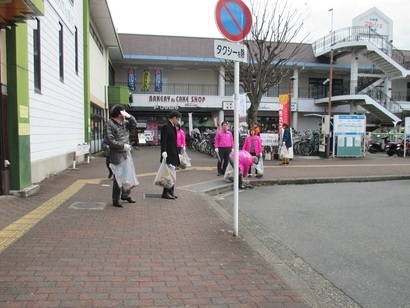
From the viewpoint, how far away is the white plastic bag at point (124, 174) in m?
6.99

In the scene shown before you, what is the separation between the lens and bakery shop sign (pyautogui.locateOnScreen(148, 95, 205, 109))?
30.9 metres

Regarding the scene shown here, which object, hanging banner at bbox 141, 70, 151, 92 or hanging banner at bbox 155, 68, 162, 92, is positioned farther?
hanging banner at bbox 155, 68, 162, 92

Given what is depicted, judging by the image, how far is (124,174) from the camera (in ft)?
23.2

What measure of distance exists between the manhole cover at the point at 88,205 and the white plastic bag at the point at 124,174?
20.6 inches

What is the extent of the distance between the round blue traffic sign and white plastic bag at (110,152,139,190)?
307cm

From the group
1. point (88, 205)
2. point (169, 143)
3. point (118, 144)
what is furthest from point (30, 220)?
point (169, 143)

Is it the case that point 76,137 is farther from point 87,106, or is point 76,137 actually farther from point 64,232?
point 64,232

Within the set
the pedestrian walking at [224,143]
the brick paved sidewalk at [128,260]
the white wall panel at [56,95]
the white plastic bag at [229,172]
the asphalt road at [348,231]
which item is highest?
the white wall panel at [56,95]

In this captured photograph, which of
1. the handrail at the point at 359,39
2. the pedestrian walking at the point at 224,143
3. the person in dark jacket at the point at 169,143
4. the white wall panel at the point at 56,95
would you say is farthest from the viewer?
the handrail at the point at 359,39

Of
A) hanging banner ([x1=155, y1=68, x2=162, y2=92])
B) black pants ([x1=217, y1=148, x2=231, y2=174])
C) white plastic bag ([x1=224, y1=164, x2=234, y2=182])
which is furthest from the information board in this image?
hanging banner ([x1=155, y1=68, x2=162, y2=92])

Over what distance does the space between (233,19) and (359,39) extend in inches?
1073

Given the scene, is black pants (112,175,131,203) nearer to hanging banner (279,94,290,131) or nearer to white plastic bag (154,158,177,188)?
white plastic bag (154,158,177,188)

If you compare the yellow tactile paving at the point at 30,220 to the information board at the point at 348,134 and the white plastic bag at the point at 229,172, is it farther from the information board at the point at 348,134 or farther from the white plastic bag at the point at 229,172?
the information board at the point at 348,134

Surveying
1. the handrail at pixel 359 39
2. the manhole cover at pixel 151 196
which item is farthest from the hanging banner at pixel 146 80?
the manhole cover at pixel 151 196
